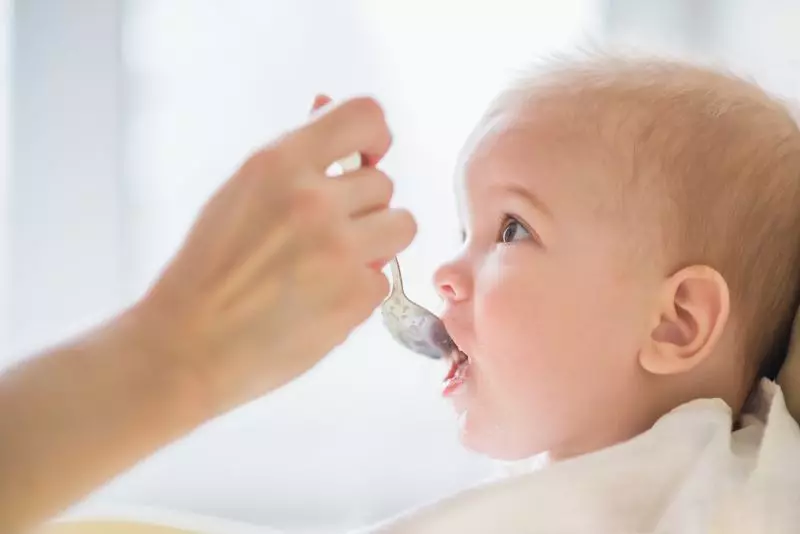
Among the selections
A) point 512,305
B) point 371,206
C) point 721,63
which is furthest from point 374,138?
point 721,63

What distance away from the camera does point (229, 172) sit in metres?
1.17

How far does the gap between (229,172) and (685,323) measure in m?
0.60

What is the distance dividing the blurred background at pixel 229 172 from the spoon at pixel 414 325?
316 millimetres

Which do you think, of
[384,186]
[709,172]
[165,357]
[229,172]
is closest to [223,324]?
[165,357]

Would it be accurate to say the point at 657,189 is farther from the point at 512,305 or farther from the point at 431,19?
the point at 431,19

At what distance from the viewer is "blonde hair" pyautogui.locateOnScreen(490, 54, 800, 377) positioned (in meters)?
0.74

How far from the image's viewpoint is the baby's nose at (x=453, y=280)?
791mm

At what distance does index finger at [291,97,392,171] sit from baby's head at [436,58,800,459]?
0.58 ft

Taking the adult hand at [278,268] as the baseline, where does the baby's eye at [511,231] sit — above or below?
above

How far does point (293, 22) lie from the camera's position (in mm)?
1206

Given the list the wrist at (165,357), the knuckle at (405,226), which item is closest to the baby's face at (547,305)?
the knuckle at (405,226)

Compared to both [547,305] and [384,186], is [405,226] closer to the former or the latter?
[384,186]

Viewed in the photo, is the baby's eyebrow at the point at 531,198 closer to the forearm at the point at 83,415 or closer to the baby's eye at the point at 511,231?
the baby's eye at the point at 511,231

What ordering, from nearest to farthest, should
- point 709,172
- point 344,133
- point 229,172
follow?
point 344,133 → point 709,172 → point 229,172
